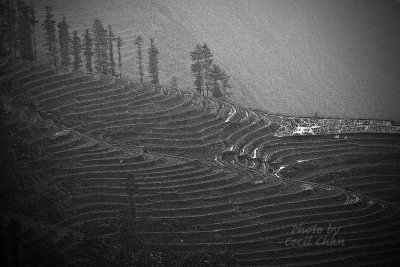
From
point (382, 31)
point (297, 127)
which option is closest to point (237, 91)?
point (297, 127)

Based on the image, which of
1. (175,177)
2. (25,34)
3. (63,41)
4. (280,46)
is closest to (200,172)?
(175,177)

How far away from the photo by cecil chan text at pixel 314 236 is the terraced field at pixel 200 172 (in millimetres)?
127

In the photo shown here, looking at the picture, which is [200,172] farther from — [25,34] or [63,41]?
[25,34]

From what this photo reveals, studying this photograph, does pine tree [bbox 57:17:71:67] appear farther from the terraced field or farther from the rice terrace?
the terraced field

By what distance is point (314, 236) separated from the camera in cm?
3766

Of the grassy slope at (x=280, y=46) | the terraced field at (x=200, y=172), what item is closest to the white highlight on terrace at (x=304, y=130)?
the terraced field at (x=200, y=172)

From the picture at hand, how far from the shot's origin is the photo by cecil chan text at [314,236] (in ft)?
121

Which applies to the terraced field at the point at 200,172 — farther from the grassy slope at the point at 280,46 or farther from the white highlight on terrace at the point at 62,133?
the grassy slope at the point at 280,46

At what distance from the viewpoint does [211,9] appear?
122500mm

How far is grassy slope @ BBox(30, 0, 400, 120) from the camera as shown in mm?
93312

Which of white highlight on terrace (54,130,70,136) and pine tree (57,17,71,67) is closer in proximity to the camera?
white highlight on terrace (54,130,70,136)

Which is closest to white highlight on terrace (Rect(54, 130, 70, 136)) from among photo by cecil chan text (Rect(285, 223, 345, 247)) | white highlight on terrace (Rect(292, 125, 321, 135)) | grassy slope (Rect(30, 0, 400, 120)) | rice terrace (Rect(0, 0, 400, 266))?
rice terrace (Rect(0, 0, 400, 266))

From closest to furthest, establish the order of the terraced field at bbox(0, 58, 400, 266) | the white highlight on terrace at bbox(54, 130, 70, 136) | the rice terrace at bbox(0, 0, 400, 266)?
the rice terrace at bbox(0, 0, 400, 266) < the terraced field at bbox(0, 58, 400, 266) < the white highlight on terrace at bbox(54, 130, 70, 136)

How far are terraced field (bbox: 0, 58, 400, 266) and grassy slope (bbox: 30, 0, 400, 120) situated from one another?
29.1 metres
